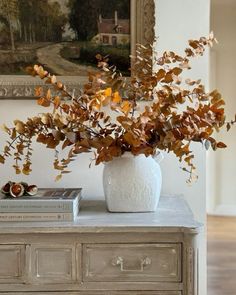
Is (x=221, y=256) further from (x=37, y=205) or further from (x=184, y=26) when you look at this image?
(x=37, y=205)

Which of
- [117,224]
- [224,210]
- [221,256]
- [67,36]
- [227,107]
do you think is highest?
[67,36]

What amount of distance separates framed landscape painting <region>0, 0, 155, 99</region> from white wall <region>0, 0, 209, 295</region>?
8 centimetres

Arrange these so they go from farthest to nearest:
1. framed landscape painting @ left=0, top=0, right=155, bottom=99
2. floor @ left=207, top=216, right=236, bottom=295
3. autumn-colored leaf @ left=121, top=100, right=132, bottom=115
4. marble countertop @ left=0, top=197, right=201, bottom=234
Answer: floor @ left=207, top=216, right=236, bottom=295 → framed landscape painting @ left=0, top=0, right=155, bottom=99 → autumn-colored leaf @ left=121, top=100, right=132, bottom=115 → marble countertop @ left=0, top=197, right=201, bottom=234

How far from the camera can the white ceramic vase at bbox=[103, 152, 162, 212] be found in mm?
1535

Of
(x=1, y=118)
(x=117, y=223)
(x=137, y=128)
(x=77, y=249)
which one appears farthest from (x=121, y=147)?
(x=1, y=118)

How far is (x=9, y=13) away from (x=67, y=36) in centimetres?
26

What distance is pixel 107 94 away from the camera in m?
1.46

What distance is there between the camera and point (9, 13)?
1879mm

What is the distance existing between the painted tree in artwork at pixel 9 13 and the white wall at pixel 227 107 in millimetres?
3642

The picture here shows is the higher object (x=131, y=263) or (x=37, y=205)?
(x=37, y=205)

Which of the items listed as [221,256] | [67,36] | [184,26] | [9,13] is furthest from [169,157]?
[221,256]

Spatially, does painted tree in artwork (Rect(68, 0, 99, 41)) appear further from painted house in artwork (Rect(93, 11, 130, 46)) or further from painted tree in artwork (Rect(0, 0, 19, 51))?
painted tree in artwork (Rect(0, 0, 19, 51))

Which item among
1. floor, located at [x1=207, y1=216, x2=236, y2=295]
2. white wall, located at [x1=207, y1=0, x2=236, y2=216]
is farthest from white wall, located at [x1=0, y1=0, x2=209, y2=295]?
white wall, located at [x1=207, y1=0, x2=236, y2=216]

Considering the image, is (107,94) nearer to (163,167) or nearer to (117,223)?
(117,223)
